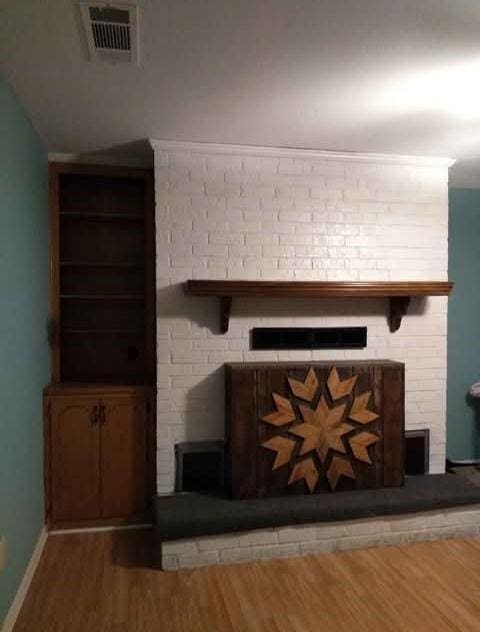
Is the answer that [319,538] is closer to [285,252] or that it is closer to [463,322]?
[285,252]


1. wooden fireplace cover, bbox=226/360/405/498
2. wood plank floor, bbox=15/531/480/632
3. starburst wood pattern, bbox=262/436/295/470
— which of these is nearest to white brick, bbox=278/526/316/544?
wood plank floor, bbox=15/531/480/632

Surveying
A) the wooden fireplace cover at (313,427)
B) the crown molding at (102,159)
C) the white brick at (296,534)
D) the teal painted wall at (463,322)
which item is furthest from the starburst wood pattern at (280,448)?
the crown molding at (102,159)

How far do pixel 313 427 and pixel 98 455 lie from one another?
1.43m

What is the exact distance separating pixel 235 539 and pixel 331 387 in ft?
3.51

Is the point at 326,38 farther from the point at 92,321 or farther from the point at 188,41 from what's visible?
the point at 92,321

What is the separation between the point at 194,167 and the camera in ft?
9.13

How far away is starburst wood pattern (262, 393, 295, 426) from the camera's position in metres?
2.62

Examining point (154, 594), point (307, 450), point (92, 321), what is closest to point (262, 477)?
point (307, 450)

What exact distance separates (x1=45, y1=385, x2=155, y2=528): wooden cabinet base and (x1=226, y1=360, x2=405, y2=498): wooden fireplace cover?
63 centimetres

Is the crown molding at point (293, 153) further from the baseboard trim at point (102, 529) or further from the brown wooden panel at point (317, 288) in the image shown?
the baseboard trim at point (102, 529)

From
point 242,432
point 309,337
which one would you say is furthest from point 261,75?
point 242,432

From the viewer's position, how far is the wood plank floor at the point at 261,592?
6.40 feet

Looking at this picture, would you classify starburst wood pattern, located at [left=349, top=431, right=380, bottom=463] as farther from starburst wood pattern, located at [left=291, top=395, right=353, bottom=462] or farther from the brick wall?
the brick wall

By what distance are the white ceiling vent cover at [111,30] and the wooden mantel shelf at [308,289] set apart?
1241 millimetres
